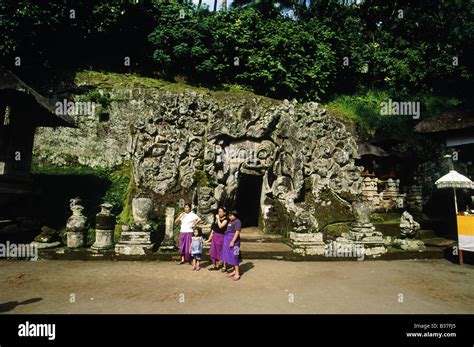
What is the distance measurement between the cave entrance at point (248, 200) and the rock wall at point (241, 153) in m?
1.70

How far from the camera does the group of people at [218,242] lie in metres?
A: 7.52

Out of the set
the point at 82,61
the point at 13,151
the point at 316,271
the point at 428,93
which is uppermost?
the point at 82,61

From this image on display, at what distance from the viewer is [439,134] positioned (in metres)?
14.0

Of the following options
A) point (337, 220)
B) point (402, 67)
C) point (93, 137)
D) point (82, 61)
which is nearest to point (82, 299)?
point (337, 220)

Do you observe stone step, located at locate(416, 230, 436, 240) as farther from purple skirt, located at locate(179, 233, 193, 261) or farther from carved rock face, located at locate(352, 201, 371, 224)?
purple skirt, located at locate(179, 233, 193, 261)

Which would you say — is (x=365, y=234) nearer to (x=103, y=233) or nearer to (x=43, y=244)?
(x=103, y=233)

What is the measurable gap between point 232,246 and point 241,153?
584 cm

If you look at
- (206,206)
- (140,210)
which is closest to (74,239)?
(140,210)

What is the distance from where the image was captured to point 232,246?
7477 mm

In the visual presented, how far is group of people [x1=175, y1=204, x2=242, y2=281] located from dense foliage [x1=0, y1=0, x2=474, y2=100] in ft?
52.1

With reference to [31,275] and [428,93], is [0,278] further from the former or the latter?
[428,93]

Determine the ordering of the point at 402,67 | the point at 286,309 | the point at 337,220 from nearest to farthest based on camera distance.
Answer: the point at 286,309, the point at 337,220, the point at 402,67

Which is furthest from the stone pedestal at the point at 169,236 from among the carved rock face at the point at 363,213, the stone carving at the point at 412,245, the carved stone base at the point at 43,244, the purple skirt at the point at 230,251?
the stone carving at the point at 412,245

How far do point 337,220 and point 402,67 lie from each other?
1933 centimetres
